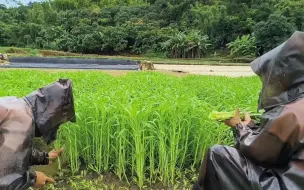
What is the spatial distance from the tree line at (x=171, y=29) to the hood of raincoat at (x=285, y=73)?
95.6 feet

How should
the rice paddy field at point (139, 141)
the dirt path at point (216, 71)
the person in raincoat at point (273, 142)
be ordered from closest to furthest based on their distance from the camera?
the person in raincoat at point (273, 142) < the rice paddy field at point (139, 141) < the dirt path at point (216, 71)

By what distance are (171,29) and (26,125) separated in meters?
35.8

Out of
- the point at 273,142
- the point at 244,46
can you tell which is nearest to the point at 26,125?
the point at 273,142

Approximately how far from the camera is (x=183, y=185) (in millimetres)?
3457

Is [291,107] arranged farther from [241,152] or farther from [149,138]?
[149,138]

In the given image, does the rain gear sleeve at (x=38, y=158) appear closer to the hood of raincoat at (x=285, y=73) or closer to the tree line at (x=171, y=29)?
the hood of raincoat at (x=285, y=73)

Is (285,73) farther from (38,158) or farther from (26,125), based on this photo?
(38,158)

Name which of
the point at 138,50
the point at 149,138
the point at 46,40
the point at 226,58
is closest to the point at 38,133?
the point at 149,138

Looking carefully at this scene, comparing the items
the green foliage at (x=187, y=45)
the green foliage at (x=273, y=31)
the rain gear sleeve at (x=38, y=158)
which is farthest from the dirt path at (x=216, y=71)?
the rain gear sleeve at (x=38, y=158)

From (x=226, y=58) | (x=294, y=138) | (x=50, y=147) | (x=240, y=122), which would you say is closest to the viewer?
(x=294, y=138)

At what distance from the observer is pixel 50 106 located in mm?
2695

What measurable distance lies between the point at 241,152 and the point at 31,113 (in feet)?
4.67

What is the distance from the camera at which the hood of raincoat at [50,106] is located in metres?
2.66

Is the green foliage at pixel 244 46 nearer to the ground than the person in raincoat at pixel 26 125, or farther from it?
nearer to the ground
